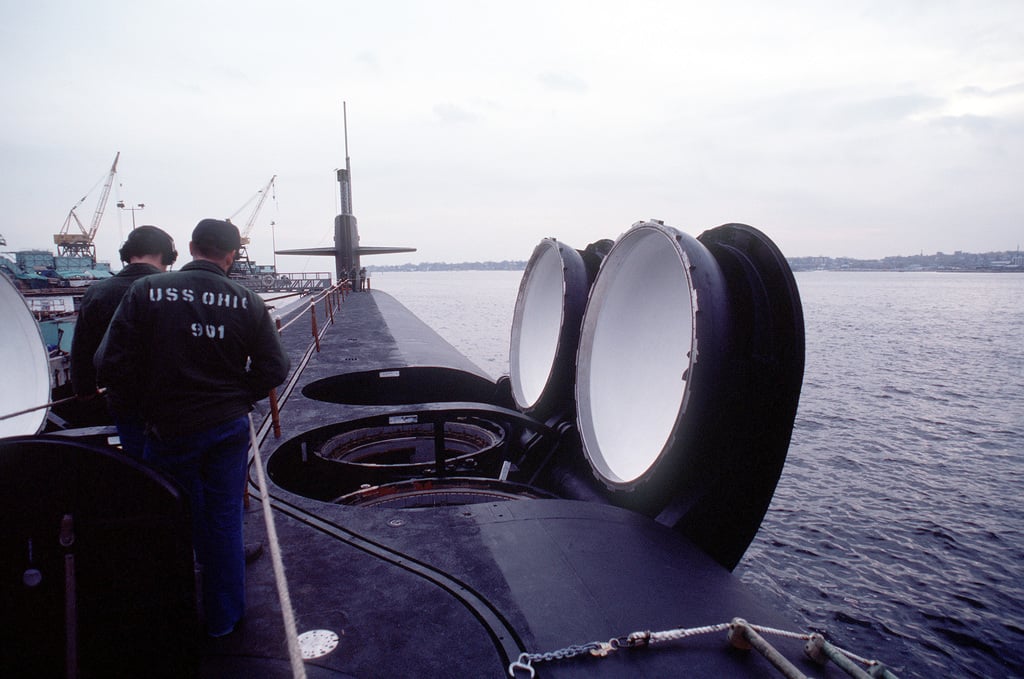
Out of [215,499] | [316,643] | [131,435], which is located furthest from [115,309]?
[316,643]

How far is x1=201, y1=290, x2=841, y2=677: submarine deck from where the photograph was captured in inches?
115

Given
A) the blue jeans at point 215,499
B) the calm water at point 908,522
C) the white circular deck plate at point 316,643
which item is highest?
the blue jeans at point 215,499

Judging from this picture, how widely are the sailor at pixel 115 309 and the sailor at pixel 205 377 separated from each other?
23.9 inches

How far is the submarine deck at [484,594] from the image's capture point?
2924 mm

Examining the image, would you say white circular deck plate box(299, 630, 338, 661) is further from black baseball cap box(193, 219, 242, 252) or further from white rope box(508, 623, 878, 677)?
black baseball cap box(193, 219, 242, 252)

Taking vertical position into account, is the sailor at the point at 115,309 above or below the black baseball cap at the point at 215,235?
below

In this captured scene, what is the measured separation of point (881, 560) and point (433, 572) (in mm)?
10962

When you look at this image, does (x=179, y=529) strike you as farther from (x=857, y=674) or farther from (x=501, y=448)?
(x=501, y=448)

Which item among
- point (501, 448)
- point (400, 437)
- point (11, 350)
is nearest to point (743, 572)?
point (501, 448)

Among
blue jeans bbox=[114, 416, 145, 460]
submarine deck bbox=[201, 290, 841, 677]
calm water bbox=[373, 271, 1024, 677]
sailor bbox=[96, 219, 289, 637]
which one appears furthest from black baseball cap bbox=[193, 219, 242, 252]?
calm water bbox=[373, 271, 1024, 677]

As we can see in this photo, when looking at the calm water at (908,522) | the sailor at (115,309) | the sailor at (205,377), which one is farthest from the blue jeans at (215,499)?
the calm water at (908,522)

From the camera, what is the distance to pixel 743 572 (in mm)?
10898

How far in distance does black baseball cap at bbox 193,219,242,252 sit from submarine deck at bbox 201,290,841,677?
2.12 m

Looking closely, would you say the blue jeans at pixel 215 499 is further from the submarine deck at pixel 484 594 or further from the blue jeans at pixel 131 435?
the blue jeans at pixel 131 435
